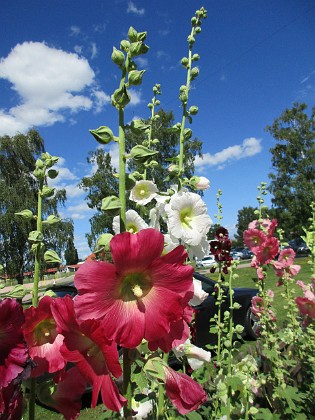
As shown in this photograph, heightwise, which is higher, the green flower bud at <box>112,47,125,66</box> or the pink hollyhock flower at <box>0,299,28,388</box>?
the green flower bud at <box>112,47,125,66</box>

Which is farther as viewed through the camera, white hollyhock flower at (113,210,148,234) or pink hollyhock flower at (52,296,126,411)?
white hollyhock flower at (113,210,148,234)

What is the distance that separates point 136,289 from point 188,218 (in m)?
0.48

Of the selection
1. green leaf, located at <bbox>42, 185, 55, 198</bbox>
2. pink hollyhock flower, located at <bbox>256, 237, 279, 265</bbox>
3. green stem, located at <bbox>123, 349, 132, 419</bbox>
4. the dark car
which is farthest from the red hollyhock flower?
the dark car

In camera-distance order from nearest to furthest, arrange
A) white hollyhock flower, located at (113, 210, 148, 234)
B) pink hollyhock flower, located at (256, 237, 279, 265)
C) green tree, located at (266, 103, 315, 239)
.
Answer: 1. white hollyhock flower, located at (113, 210, 148, 234)
2. pink hollyhock flower, located at (256, 237, 279, 265)
3. green tree, located at (266, 103, 315, 239)

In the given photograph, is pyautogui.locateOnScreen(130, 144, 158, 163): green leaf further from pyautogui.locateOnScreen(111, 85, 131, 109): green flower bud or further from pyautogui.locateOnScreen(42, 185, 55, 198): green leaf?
pyautogui.locateOnScreen(42, 185, 55, 198): green leaf

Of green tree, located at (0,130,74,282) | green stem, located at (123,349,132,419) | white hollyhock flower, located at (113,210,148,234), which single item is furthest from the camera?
green tree, located at (0,130,74,282)

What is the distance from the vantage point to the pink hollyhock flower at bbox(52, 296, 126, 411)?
0.63 meters

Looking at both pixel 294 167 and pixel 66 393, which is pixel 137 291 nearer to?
pixel 66 393

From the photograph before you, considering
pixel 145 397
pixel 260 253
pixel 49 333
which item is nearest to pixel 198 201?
pixel 49 333

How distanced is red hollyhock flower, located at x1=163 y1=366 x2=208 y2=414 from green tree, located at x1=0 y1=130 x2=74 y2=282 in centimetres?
1540

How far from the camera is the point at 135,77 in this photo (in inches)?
34.6

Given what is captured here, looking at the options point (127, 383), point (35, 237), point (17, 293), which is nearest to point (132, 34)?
point (35, 237)

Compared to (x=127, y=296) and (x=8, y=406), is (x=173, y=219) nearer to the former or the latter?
(x=127, y=296)

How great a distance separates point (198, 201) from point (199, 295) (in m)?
0.30
